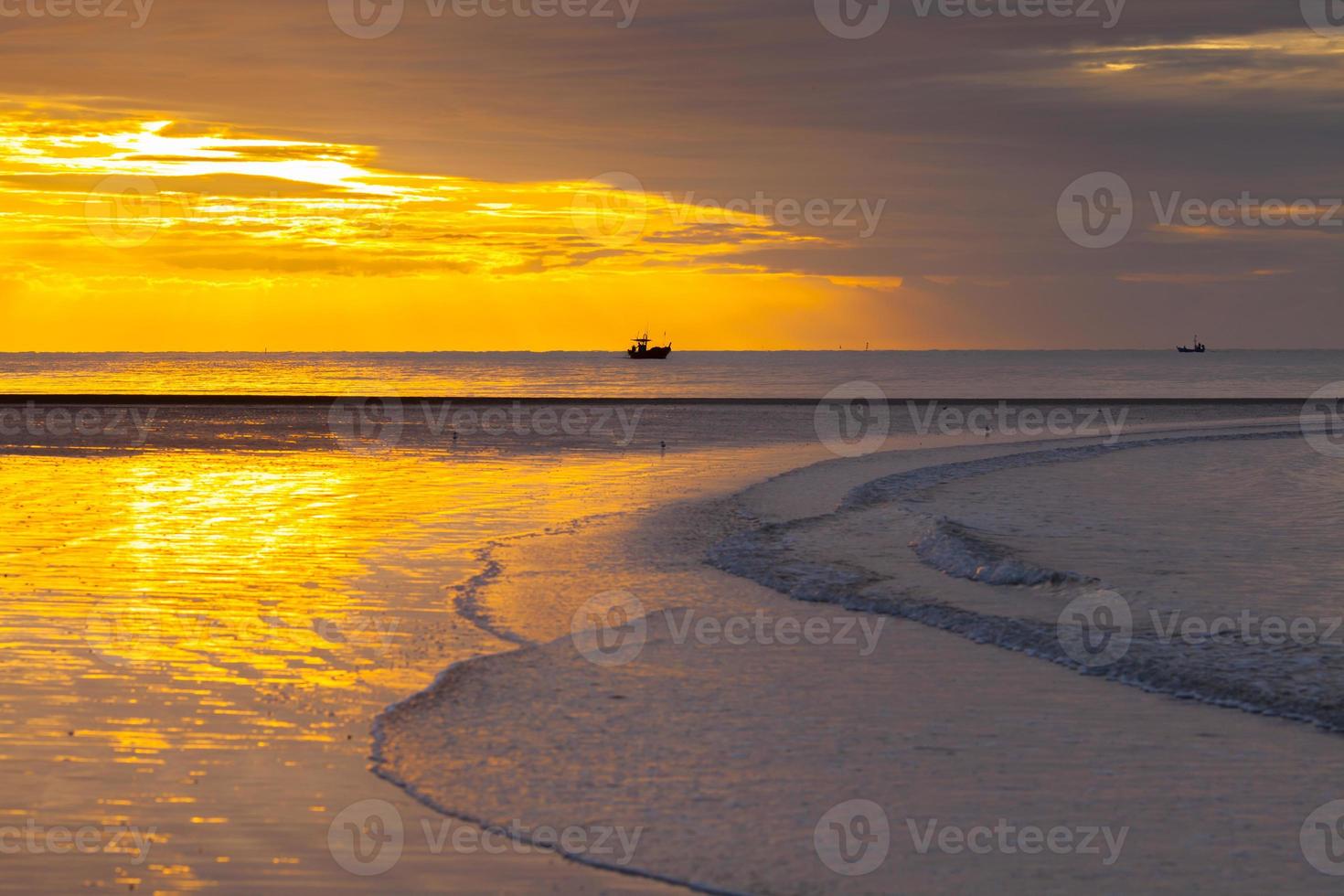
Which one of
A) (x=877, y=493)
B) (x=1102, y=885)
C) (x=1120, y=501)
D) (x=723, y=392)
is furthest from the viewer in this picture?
(x=723, y=392)

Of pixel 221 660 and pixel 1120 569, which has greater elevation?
pixel 1120 569

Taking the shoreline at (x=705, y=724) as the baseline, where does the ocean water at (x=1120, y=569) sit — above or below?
above

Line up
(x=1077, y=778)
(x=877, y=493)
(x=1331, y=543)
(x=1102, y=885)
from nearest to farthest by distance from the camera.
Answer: (x=1102, y=885) → (x=1077, y=778) → (x=1331, y=543) → (x=877, y=493)

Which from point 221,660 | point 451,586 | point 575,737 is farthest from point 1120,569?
point 221,660

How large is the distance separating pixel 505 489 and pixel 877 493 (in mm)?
9362

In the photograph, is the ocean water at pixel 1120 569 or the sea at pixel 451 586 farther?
the ocean water at pixel 1120 569

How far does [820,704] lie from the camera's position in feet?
40.7

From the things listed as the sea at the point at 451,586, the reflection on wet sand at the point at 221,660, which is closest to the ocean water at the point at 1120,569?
the sea at the point at 451,586

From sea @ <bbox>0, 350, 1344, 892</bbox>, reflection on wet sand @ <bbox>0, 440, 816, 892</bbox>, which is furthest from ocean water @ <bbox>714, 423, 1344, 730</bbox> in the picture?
reflection on wet sand @ <bbox>0, 440, 816, 892</bbox>

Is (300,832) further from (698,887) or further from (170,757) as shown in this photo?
(698,887)

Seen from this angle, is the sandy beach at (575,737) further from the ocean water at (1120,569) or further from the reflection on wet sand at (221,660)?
the ocean water at (1120,569)

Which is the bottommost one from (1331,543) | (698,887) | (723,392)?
(698,887)

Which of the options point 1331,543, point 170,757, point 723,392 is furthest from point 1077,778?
point 723,392

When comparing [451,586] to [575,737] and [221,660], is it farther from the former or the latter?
[575,737]
